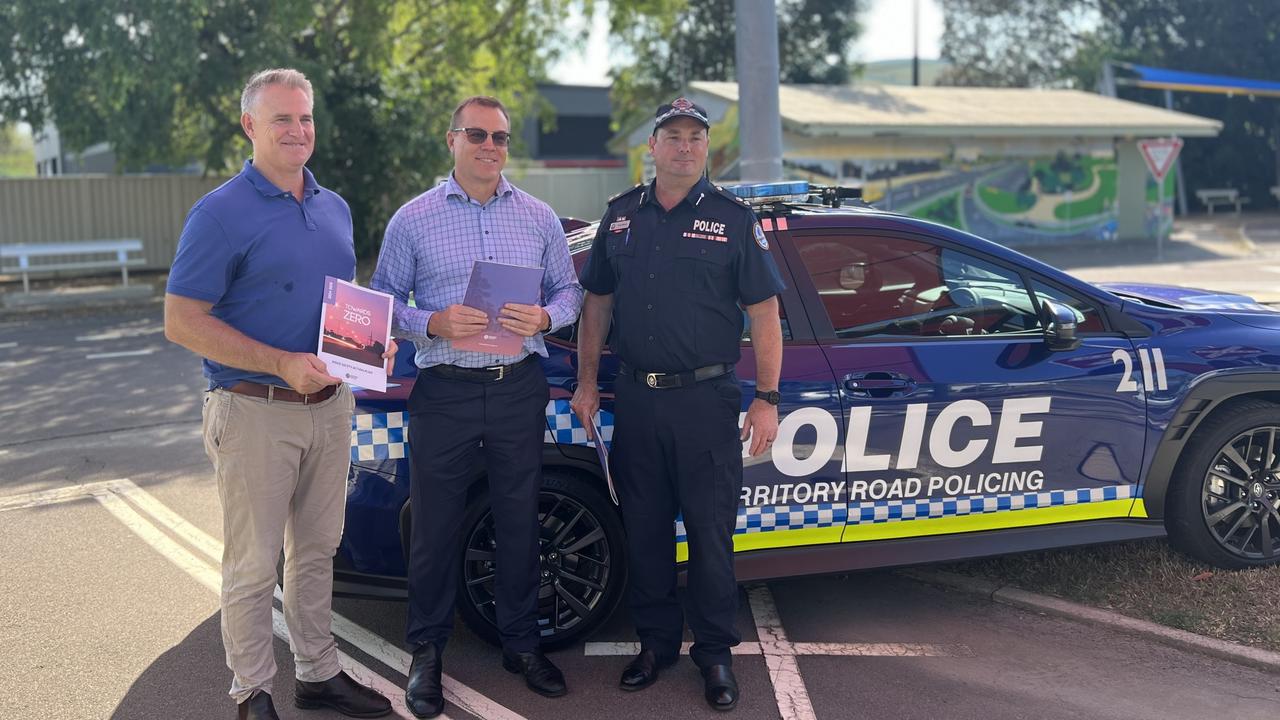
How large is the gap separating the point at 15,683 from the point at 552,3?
19.0m

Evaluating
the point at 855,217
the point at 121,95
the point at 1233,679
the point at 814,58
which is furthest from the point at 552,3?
the point at 1233,679

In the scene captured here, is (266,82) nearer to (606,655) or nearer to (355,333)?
(355,333)

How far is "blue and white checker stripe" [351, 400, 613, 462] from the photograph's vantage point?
3.84m

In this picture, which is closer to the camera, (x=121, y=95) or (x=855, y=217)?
(x=855, y=217)

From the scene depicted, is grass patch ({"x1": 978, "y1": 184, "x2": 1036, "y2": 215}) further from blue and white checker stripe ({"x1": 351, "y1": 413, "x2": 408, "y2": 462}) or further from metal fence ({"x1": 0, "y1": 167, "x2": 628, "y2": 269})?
blue and white checker stripe ({"x1": 351, "y1": 413, "x2": 408, "y2": 462})

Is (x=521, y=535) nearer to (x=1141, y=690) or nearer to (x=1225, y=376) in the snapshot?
(x=1141, y=690)

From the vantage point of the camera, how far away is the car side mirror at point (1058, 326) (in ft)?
13.3

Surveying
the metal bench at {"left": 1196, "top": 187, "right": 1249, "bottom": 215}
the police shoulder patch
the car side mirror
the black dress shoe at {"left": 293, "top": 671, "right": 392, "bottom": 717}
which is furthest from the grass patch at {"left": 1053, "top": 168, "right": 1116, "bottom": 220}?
the black dress shoe at {"left": 293, "top": 671, "right": 392, "bottom": 717}

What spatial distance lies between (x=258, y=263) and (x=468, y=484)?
103cm

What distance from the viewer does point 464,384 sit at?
11.6 ft

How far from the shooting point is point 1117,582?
4477mm

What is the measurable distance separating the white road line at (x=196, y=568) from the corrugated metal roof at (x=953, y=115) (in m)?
17.1

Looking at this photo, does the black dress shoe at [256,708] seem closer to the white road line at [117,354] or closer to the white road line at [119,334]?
the white road line at [117,354]

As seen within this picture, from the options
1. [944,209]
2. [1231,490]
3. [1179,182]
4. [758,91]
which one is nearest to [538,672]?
[1231,490]
